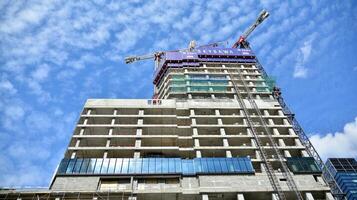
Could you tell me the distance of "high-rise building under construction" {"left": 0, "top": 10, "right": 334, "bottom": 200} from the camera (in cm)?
5069

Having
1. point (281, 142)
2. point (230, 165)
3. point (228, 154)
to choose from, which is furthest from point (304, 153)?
point (230, 165)

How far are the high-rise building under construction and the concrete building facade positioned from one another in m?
0.18

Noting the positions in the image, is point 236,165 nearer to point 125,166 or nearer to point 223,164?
point 223,164

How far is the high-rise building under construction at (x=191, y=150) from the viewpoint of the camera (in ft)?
166

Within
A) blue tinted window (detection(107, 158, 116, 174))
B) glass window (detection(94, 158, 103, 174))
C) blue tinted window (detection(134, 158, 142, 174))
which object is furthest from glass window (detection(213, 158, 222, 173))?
glass window (detection(94, 158, 103, 174))

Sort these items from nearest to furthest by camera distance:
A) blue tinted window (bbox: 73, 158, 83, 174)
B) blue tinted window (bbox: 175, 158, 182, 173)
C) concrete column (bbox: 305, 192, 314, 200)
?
concrete column (bbox: 305, 192, 314, 200) → blue tinted window (bbox: 73, 158, 83, 174) → blue tinted window (bbox: 175, 158, 182, 173)

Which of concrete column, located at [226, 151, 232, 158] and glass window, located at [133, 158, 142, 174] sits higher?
concrete column, located at [226, 151, 232, 158]

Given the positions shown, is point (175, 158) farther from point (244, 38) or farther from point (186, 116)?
point (244, 38)

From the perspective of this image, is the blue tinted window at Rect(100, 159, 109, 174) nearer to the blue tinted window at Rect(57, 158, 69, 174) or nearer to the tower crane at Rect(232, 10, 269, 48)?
the blue tinted window at Rect(57, 158, 69, 174)

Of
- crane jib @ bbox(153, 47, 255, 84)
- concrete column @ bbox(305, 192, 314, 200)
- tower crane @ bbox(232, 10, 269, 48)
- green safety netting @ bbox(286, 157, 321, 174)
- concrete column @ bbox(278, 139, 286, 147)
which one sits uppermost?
tower crane @ bbox(232, 10, 269, 48)

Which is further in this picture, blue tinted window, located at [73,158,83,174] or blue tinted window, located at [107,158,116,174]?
blue tinted window, located at [107,158,116,174]

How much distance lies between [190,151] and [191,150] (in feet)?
1.05

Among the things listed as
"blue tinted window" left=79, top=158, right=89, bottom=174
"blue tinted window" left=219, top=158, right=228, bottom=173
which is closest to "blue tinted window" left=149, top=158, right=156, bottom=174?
"blue tinted window" left=79, top=158, right=89, bottom=174

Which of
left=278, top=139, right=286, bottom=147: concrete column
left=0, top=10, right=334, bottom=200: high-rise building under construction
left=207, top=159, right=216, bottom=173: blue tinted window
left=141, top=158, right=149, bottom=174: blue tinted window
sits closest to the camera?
left=0, top=10, right=334, bottom=200: high-rise building under construction
